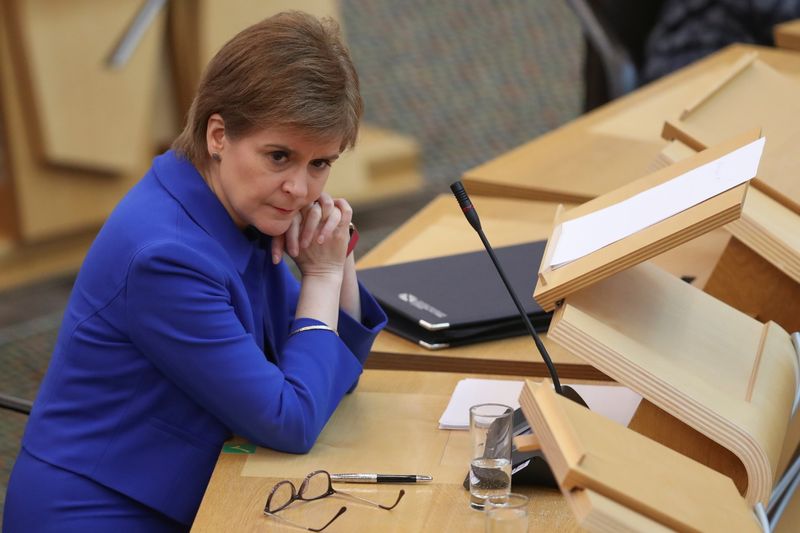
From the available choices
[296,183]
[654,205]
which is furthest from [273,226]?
[654,205]

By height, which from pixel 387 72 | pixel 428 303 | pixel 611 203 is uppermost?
pixel 611 203

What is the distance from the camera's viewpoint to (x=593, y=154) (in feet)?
8.64

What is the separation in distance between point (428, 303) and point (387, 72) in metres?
4.25

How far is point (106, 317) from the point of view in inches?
60.1

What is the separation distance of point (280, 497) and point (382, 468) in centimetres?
14

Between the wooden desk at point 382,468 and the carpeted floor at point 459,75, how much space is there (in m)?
2.82

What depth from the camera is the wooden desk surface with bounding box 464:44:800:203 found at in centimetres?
249

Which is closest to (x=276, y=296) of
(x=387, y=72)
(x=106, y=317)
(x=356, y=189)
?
(x=106, y=317)

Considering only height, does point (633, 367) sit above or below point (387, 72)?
above

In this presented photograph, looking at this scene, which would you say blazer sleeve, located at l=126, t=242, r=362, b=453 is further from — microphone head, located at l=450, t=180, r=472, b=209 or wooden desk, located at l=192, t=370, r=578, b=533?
microphone head, located at l=450, t=180, r=472, b=209

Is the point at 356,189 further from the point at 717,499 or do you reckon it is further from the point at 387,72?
the point at 717,499

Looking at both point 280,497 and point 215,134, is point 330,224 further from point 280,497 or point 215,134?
point 280,497

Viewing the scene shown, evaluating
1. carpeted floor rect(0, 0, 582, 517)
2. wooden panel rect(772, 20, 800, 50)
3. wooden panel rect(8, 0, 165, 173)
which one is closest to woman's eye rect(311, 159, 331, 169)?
wooden panel rect(772, 20, 800, 50)

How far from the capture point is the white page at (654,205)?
1.39m
